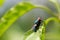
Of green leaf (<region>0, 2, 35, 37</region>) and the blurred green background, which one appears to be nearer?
green leaf (<region>0, 2, 35, 37</region>)

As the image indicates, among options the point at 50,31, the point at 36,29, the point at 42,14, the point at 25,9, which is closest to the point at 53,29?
the point at 50,31

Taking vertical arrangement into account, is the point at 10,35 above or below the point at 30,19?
below

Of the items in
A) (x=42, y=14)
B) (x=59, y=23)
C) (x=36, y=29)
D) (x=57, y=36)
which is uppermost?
(x=42, y=14)

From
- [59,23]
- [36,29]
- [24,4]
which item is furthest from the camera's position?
[59,23]

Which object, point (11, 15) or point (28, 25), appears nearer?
point (11, 15)

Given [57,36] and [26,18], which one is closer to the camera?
[57,36]

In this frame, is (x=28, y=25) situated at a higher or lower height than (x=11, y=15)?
higher

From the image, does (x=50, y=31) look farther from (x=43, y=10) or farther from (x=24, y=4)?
(x=24, y=4)

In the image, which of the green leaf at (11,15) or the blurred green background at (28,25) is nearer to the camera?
the green leaf at (11,15)
